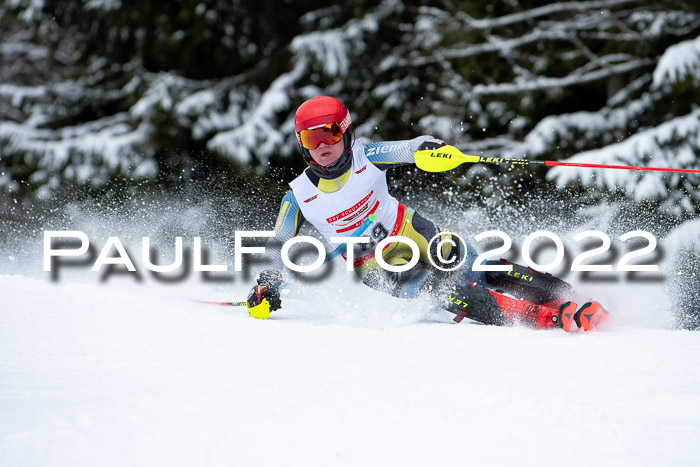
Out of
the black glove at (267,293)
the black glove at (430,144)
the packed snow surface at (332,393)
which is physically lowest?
the packed snow surface at (332,393)

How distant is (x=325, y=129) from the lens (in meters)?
3.44

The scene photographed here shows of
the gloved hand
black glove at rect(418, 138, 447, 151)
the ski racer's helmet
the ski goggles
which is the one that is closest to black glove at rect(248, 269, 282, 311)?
the gloved hand

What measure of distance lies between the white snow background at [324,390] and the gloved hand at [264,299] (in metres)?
0.10

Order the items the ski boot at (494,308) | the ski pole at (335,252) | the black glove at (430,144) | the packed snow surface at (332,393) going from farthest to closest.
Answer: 1. the ski pole at (335,252)
2. the black glove at (430,144)
3. the ski boot at (494,308)
4. the packed snow surface at (332,393)

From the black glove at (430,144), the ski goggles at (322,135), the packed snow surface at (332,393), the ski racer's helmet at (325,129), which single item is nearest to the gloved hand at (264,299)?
the packed snow surface at (332,393)

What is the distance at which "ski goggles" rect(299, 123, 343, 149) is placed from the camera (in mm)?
3443

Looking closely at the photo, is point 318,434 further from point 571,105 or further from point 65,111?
point 65,111

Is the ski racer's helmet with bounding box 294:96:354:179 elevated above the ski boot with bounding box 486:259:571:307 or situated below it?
above

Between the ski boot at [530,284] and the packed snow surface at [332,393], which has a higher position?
the ski boot at [530,284]

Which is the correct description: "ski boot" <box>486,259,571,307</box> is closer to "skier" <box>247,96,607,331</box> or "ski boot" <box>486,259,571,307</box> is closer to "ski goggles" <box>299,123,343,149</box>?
"skier" <box>247,96,607,331</box>

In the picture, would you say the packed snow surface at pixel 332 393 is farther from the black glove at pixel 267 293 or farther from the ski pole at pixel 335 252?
the ski pole at pixel 335 252

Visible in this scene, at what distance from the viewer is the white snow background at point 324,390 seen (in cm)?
165

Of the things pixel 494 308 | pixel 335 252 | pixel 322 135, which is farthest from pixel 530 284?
pixel 322 135

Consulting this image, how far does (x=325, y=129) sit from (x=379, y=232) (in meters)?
0.71
